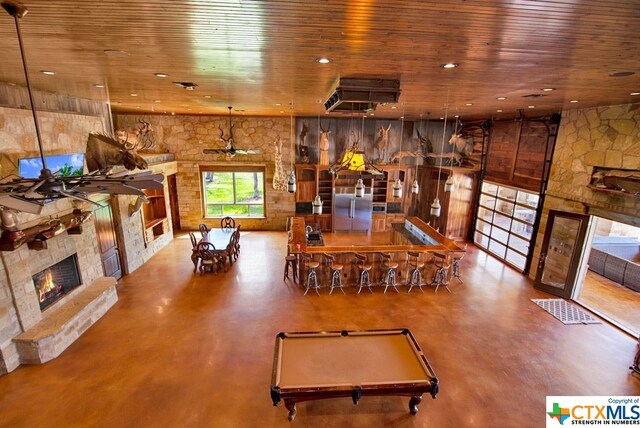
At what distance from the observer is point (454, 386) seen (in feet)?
14.7

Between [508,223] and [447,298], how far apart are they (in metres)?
3.75

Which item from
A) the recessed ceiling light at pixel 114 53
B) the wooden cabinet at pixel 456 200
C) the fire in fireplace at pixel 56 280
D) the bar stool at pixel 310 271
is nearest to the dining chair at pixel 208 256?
the bar stool at pixel 310 271

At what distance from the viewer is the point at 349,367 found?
3.85 meters

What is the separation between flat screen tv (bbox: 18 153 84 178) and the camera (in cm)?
475

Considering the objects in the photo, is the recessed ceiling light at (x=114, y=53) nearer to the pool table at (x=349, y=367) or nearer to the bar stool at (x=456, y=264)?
the pool table at (x=349, y=367)

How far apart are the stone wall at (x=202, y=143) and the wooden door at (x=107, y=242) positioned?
4085 millimetres

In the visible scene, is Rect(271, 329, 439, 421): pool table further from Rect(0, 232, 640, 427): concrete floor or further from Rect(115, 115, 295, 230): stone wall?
Rect(115, 115, 295, 230): stone wall

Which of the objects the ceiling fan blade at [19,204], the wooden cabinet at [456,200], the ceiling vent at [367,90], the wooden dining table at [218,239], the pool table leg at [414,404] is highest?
the ceiling vent at [367,90]

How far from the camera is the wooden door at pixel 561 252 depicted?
6.80 meters

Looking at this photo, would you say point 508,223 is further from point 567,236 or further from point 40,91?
point 40,91

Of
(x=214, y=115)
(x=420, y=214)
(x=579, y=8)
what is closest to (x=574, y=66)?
(x=579, y=8)

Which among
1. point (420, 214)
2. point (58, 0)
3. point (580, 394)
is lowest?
point (580, 394)

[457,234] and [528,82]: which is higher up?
[528,82]

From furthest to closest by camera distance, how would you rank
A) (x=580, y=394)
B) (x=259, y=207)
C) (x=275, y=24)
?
(x=259, y=207) → (x=580, y=394) → (x=275, y=24)
